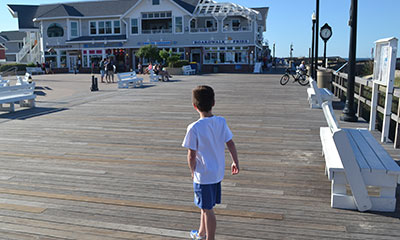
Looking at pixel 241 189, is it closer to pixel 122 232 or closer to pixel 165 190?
pixel 165 190

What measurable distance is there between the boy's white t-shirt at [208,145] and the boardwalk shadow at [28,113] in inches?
357

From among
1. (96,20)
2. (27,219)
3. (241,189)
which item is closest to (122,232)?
(27,219)

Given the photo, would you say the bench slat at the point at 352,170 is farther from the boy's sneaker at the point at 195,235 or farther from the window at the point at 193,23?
the window at the point at 193,23

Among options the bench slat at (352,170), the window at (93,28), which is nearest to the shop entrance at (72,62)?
the window at (93,28)

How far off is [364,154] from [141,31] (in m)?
43.5

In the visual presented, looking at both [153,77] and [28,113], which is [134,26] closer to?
[153,77]

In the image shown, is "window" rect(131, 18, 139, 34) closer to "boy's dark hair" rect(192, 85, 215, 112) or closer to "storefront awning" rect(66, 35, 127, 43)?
"storefront awning" rect(66, 35, 127, 43)

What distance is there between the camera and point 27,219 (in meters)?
4.18

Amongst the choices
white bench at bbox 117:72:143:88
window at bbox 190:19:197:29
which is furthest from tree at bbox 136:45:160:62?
white bench at bbox 117:72:143:88

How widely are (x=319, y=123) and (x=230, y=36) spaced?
3483cm

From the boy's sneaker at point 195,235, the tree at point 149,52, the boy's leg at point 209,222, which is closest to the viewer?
the boy's leg at point 209,222

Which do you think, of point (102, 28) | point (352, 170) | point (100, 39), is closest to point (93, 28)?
point (102, 28)

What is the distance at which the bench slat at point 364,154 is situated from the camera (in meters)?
4.26

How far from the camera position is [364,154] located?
478 cm
